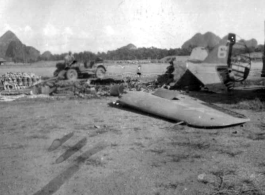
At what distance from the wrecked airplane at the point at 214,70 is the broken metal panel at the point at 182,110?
14.8 ft

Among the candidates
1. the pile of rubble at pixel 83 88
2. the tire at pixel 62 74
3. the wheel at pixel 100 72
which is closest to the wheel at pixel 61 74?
the tire at pixel 62 74

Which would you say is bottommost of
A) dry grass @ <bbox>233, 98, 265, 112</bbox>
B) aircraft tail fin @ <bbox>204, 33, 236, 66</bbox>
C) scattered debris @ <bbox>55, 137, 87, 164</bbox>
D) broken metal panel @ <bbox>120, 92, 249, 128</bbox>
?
scattered debris @ <bbox>55, 137, 87, 164</bbox>

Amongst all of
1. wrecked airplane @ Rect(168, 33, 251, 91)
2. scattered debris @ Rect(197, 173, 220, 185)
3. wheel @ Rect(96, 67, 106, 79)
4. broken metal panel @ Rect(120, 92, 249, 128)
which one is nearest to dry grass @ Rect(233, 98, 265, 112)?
broken metal panel @ Rect(120, 92, 249, 128)

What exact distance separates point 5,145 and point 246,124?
5361mm

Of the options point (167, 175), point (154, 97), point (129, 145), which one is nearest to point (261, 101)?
point (154, 97)

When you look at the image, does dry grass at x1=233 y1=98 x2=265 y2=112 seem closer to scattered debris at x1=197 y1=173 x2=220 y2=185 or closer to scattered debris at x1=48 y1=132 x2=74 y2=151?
scattered debris at x1=197 y1=173 x2=220 y2=185

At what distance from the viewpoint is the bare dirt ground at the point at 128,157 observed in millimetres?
3305

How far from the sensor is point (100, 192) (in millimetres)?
3180

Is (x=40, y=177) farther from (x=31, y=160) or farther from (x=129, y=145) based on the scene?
(x=129, y=145)

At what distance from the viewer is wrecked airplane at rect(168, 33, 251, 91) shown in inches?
452

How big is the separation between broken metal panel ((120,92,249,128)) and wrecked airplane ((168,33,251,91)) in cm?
451

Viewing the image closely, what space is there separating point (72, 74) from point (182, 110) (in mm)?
10020

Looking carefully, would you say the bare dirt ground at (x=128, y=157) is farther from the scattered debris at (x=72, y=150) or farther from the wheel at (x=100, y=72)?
the wheel at (x=100, y=72)

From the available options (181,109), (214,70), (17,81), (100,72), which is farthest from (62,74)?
(181,109)
